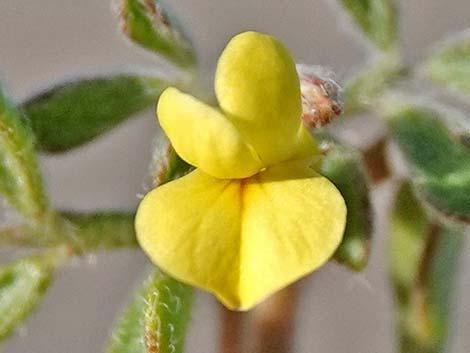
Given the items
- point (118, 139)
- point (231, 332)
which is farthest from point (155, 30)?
point (118, 139)

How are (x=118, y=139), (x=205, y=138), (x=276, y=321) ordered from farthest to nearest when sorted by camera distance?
(x=118, y=139)
(x=276, y=321)
(x=205, y=138)

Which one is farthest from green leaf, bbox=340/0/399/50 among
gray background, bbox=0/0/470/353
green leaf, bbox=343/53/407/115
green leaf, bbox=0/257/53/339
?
gray background, bbox=0/0/470/353

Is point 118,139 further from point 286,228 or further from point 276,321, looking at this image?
point 286,228

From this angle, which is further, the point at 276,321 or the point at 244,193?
the point at 276,321

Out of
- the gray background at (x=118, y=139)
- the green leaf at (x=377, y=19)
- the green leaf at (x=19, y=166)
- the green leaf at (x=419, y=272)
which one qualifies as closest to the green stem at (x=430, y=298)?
the green leaf at (x=419, y=272)

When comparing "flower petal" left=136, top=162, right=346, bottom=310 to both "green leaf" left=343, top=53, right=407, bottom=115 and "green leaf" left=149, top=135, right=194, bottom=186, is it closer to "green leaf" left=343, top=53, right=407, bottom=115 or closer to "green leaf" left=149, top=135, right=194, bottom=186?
"green leaf" left=149, top=135, right=194, bottom=186

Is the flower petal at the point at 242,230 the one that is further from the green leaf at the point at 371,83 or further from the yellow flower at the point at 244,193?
the green leaf at the point at 371,83
